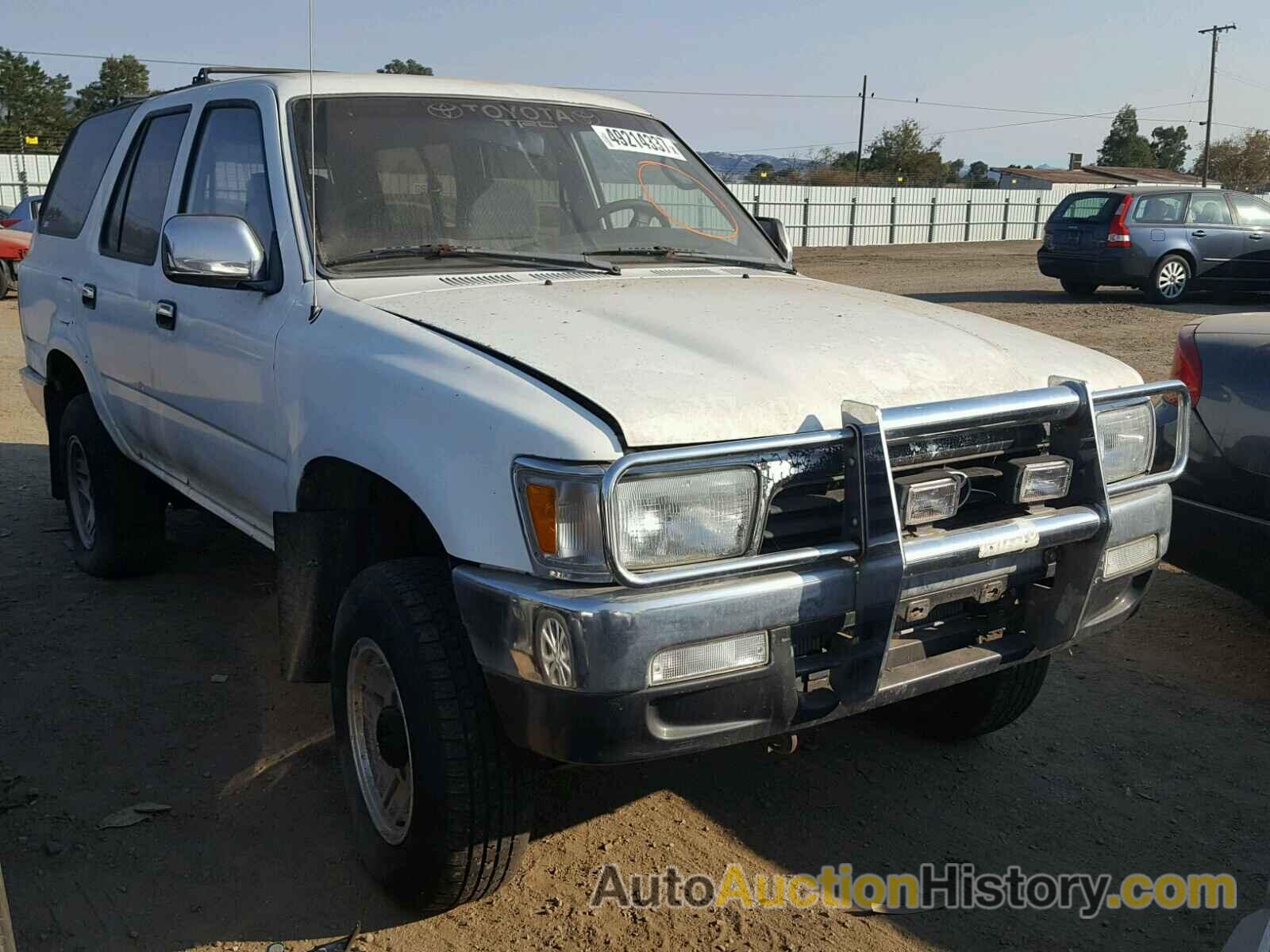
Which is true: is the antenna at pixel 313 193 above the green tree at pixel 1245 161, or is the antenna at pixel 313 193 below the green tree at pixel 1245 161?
below

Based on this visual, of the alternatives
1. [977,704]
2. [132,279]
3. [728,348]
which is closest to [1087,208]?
[977,704]

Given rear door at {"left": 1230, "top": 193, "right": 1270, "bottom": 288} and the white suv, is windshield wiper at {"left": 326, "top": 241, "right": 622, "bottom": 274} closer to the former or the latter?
the white suv

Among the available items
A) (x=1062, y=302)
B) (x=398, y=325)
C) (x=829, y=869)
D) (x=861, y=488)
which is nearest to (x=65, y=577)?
(x=398, y=325)

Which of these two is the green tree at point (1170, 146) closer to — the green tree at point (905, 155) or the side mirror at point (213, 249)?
the green tree at point (905, 155)

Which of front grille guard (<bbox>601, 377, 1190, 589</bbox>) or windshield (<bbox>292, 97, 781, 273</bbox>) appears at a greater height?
windshield (<bbox>292, 97, 781, 273</bbox>)

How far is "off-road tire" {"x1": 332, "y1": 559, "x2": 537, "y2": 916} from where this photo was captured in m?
2.59

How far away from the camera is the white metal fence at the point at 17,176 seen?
26094 millimetres

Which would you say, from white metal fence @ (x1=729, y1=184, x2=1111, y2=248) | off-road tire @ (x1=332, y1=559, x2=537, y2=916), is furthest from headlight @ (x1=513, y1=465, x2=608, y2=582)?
white metal fence @ (x1=729, y1=184, x2=1111, y2=248)

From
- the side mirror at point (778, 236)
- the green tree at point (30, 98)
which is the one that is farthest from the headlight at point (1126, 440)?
the green tree at point (30, 98)

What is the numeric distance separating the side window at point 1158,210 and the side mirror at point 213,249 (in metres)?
16.0

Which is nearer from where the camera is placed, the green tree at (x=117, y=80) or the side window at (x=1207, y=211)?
the side window at (x=1207, y=211)

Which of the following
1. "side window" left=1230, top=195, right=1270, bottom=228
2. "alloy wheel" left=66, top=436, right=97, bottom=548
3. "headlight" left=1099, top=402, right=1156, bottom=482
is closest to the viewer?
"headlight" left=1099, top=402, right=1156, bottom=482

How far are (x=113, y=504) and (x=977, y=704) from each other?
11.9 ft

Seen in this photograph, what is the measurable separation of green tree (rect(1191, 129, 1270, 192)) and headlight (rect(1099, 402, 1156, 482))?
76.7 metres
